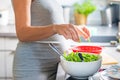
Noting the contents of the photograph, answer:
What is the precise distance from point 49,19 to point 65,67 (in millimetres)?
357

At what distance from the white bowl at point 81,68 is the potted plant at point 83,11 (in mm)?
1739

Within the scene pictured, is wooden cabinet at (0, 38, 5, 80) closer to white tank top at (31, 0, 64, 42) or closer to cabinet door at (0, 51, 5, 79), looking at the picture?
cabinet door at (0, 51, 5, 79)

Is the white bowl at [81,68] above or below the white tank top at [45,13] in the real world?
below

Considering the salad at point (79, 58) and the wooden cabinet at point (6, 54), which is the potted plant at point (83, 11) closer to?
the wooden cabinet at point (6, 54)

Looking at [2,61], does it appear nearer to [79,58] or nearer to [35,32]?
[35,32]

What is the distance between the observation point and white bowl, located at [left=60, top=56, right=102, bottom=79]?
37.8 inches

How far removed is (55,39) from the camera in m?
1.29

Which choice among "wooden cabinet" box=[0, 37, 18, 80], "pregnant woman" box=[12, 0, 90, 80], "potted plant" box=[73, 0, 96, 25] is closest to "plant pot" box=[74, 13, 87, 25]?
"potted plant" box=[73, 0, 96, 25]

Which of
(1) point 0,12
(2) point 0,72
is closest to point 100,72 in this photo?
(2) point 0,72

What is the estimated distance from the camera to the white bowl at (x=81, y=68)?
96cm

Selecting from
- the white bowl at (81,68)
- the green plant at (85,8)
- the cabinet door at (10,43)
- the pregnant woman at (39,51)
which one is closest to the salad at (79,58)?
the white bowl at (81,68)

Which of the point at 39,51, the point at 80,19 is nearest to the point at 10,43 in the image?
the point at 80,19

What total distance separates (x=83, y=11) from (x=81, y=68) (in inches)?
70.5

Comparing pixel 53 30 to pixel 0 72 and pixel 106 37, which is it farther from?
pixel 0 72
